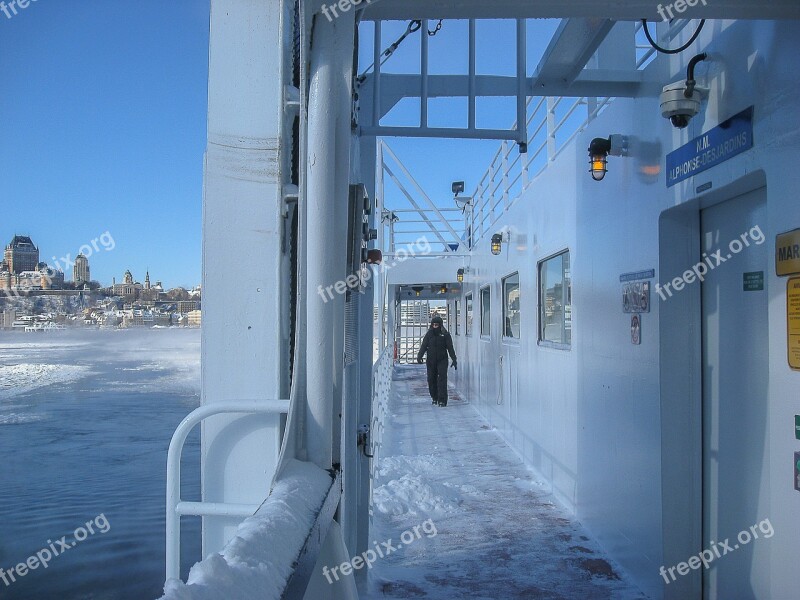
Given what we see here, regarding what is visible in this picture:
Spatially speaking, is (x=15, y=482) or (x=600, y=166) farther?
(x=15, y=482)

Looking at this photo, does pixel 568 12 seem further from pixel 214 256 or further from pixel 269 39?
pixel 214 256

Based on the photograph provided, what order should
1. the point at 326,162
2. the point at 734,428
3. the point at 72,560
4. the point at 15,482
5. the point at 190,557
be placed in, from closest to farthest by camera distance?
1. the point at 326,162
2. the point at 734,428
3. the point at 190,557
4. the point at 72,560
5. the point at 15,482

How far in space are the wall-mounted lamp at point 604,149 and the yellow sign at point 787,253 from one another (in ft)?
5.65

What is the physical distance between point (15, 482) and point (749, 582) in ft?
29.6

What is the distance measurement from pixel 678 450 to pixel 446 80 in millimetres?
2738

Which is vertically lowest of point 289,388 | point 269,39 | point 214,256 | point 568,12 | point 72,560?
point 72,560

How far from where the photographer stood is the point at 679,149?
11.3 ft

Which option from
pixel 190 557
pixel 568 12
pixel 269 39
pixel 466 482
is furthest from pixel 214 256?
pixel 466 482

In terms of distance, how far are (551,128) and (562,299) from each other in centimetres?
183

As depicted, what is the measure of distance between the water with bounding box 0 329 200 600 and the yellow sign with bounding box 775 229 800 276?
541 centimetres

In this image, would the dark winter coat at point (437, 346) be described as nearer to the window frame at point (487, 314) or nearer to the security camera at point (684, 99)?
the window frame at point (487, 314)

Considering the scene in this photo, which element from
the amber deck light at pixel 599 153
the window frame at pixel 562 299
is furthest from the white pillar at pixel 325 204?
the window frame at pixel 562 299

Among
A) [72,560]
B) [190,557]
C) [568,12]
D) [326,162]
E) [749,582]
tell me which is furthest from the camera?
[72,560]

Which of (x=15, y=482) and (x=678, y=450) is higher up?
(x=678, y=450)
